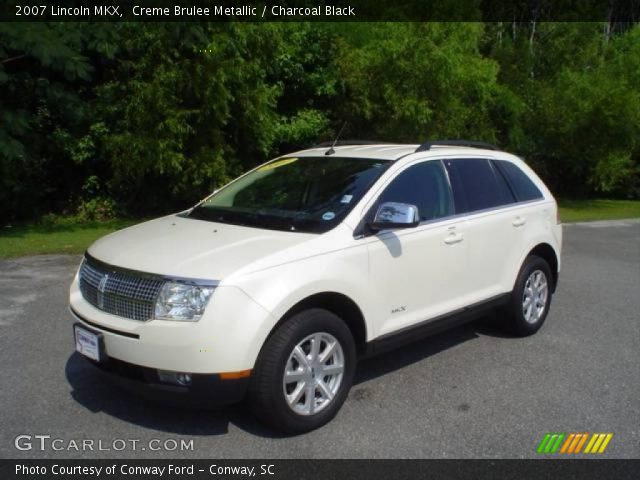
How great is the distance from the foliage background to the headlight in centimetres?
738

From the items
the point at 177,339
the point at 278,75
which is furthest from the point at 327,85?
the point at 177,339

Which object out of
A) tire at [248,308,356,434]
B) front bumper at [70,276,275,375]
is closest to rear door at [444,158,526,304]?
tire at [248,308,356,434]

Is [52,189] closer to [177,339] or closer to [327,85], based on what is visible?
[327,85]

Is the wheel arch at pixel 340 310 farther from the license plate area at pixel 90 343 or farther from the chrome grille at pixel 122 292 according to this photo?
the license plate area at pixel 90 343

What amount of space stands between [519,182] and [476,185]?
0.82m

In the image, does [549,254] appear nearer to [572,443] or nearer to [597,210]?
[572,443]

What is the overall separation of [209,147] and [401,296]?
989cm

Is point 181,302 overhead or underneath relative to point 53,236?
overhead

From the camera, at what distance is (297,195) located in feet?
15.9

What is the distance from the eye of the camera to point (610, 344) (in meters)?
5.90

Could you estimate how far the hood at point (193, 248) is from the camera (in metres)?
3.70

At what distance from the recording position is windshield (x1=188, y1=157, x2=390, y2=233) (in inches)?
175

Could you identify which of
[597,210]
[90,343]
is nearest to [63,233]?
[90,343]

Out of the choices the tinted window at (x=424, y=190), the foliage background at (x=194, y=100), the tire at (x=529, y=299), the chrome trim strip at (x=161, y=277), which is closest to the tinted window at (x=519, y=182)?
the tire at (x=529, y=299)
